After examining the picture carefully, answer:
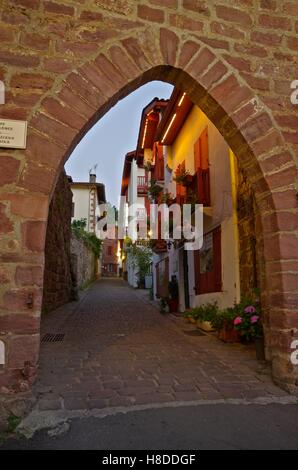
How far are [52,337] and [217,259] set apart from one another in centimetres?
373

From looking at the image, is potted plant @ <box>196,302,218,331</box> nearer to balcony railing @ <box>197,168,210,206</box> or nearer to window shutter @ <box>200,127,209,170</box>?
balcony railing @ <box>197,168,210,206</box>

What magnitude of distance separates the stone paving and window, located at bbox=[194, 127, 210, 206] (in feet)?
10.5

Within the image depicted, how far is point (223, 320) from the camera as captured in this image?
5621 millimetres

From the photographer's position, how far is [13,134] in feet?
9.05

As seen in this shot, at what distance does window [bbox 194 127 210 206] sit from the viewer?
26.1ft

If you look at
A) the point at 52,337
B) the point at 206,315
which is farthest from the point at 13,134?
the point at 206,315

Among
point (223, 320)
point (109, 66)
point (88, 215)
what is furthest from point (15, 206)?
point (88, 215)

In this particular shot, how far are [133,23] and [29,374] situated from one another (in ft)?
10.4

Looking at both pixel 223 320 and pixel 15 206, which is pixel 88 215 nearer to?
pixel 223 320

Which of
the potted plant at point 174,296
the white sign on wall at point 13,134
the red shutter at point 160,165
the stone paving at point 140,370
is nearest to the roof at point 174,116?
the red shutter at point 160,165

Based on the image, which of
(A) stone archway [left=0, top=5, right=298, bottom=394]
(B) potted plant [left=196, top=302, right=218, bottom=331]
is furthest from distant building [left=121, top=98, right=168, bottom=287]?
(A) stone archway [left=0, top=5, right=298, bottom=394]

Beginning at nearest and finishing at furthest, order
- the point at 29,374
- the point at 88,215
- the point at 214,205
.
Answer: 1. the point at 29,374
2. the point at 214,205
3. the point at 88,215

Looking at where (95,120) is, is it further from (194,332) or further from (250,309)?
(194,332)

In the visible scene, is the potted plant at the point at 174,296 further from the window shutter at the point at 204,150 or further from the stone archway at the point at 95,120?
the stone archway at the point at 95,120
